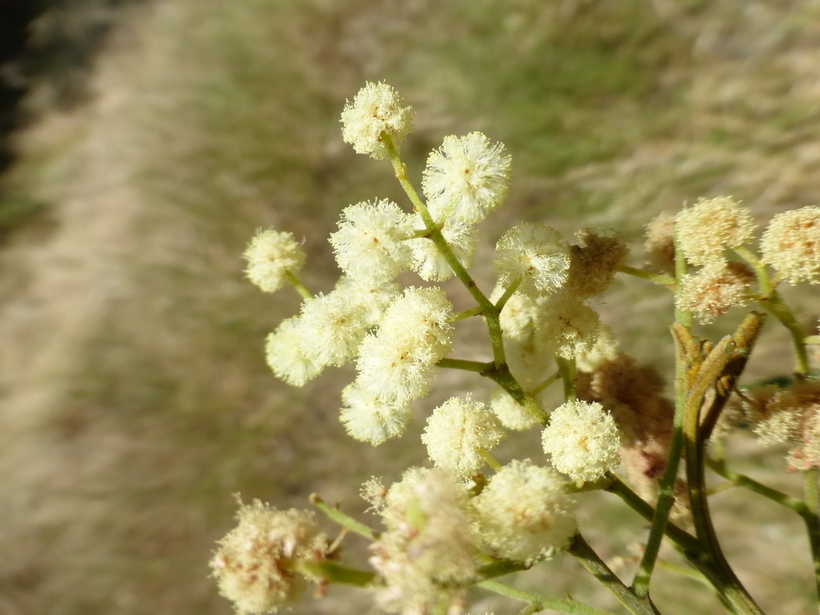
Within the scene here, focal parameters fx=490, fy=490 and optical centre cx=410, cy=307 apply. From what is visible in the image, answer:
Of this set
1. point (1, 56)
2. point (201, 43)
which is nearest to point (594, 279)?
point (201, 43)

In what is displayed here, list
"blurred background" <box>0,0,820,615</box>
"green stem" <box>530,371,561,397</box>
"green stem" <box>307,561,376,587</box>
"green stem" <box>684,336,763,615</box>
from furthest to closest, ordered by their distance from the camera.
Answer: "blurred background" <box>0,0,820,615</box>, "green stem" <box>530,371,561,397</box>, "green stem" <box>684,336,763,615</box>, "green stem" <box>307,561,376,587</box>

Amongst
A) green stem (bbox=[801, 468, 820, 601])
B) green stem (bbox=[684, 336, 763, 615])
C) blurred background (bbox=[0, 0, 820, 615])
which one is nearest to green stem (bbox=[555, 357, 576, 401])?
green stem (bbox=[684, 336, 763, 615])

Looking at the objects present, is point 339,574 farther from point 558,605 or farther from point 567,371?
point 567,371

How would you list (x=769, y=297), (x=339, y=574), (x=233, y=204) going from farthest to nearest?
1. (x=233, y=204)
2. (x=769, y=297)
3. (x=339, y=574)

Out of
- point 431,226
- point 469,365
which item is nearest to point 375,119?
point 431,226

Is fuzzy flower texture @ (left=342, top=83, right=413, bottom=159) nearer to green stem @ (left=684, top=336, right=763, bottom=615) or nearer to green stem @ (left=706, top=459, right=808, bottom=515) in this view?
green stem @ (left=684, top=336, right=763, bottom=615)

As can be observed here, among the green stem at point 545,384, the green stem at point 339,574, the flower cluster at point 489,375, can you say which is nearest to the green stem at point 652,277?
the flower cluster at point 489,375
